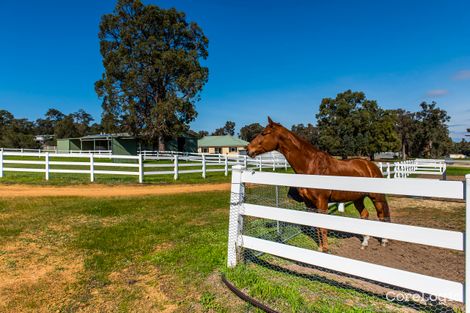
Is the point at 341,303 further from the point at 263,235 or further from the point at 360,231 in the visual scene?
the point at 263,235

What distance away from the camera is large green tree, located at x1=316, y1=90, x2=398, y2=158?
53781mm

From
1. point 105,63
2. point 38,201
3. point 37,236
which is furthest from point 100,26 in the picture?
point 37,236

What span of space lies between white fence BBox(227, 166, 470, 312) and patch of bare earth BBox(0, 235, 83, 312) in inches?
81.5

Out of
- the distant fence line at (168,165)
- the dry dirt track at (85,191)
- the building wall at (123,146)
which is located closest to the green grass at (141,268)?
the distant fence line at (168,165)

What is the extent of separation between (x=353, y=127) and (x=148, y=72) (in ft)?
129

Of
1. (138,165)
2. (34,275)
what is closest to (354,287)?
(34,275)

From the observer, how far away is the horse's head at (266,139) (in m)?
4.83

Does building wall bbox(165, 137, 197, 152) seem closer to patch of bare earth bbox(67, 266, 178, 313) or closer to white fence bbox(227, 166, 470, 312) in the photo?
patch of bare earth bbox(67, 266, 178, 313)

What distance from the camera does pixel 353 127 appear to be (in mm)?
55031

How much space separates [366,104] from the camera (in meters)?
57.8

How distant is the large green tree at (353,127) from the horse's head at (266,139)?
51100 millimetres

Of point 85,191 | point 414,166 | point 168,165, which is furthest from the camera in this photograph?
point 414,166

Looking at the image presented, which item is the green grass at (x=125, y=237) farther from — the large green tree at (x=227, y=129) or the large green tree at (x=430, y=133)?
the large green tree at (x=227, y=129)

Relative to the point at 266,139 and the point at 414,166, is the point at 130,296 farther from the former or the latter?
the point at 414,166
